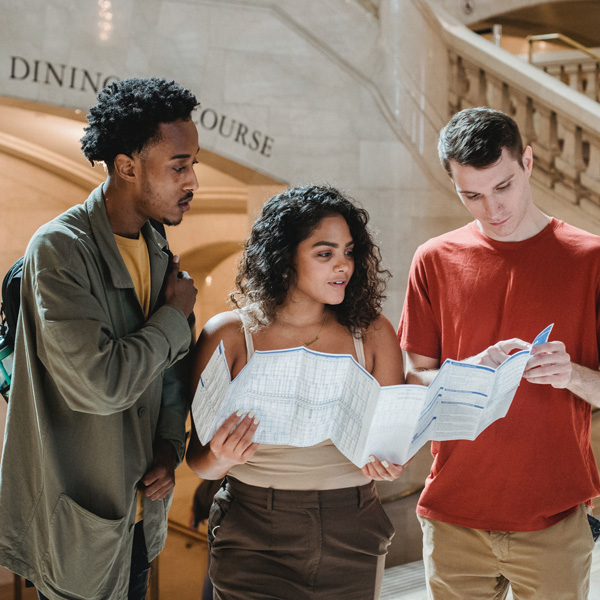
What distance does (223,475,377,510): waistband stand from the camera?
6.40 ft

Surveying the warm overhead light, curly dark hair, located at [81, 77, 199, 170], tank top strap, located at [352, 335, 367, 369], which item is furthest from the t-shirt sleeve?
the warm overhead light

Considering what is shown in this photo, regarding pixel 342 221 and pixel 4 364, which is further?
pixel 342 221

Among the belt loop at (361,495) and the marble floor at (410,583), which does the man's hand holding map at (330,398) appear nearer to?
the belt loop at (361,495)

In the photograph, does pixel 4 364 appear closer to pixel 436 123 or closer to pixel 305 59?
pixel 305 59

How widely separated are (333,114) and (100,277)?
4386mm

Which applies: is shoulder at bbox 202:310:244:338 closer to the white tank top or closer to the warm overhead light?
the white tank top

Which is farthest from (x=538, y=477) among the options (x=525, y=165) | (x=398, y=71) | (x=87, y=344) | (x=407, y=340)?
(x=398, y=71)

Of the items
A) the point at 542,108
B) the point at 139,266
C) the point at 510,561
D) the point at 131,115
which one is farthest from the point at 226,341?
the point at 542,108

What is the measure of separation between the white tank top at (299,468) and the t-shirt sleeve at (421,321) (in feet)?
1.66

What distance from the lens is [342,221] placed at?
2146 mm

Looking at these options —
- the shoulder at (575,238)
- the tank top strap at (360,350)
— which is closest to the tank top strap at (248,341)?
the tank top strap at (360,350)

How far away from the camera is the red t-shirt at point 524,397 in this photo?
2139 mm

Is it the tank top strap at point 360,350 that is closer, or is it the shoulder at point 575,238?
the tank top strap at point 360,350

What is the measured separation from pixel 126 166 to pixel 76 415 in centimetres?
64
